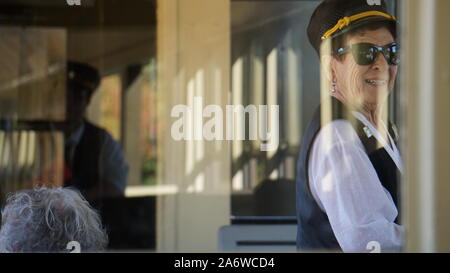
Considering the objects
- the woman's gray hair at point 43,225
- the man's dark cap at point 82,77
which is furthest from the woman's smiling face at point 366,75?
the man's dark cap at point 82,77

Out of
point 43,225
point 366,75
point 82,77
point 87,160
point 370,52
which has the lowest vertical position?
point 43,225

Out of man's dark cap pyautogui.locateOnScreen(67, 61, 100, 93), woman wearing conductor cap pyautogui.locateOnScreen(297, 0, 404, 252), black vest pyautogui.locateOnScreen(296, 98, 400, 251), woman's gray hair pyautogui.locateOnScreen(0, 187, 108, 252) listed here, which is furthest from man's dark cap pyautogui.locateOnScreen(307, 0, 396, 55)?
man's dark cap pyautogui.locateOnScreen(67, 61, 100, 93)

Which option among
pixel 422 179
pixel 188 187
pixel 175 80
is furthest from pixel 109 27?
pixel 422 179

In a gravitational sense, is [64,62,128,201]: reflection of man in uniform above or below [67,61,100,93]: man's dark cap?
below

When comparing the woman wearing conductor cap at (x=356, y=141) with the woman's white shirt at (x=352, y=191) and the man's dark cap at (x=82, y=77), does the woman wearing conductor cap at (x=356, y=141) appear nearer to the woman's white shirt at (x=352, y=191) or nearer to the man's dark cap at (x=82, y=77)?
the woman's white shirt at (x=352, y=191)

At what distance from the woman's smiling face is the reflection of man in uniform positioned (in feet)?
6.37

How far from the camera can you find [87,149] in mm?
4215

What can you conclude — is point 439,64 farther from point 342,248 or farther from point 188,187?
point 188,187

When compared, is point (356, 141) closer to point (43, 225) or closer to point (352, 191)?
point (352, 191)

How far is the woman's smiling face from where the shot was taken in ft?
8.93

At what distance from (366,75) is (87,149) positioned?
2181 mm

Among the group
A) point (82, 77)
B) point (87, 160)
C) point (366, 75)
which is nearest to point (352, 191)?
point (366, 75)

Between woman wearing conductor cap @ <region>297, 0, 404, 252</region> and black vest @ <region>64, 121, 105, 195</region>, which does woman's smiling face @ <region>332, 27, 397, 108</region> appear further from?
black vest @ <region>64, 121, 105, 195</region>
